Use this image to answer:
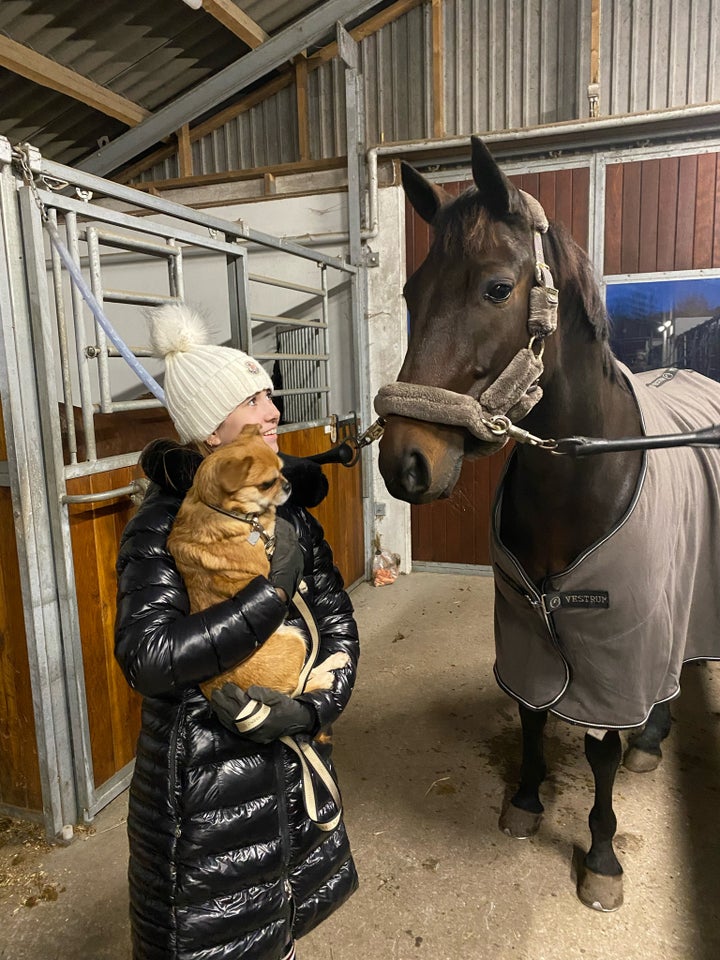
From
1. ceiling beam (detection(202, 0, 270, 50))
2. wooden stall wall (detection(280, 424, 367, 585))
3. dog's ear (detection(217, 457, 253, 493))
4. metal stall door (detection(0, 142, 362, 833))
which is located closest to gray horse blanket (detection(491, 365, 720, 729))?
dog's ear (detection(217, 457, 253, 493))

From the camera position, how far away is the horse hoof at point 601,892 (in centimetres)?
144

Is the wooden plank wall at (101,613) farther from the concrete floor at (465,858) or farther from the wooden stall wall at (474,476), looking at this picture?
the wooden stall wall at (474,476)

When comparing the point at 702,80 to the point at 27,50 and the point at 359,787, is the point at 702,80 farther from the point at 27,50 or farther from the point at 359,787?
the point at 359,787

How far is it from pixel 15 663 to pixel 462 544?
2.79 meters

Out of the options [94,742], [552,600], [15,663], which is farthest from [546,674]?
[15,663]

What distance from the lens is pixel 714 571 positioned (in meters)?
1.55

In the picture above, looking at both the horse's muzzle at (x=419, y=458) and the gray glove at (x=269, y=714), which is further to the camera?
the horse's muzzle at (x=419, y=458)

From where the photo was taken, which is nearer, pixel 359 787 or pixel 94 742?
pixel 94 742

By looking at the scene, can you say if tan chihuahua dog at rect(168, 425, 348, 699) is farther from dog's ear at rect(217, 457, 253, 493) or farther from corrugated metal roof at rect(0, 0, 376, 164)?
corrugated metal roof at rect(0, 0, 376, 164)

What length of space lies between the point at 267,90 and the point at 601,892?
4.57m

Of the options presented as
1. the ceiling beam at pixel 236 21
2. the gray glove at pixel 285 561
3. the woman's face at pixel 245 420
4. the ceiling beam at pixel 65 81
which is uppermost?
the ceiling beam at pixel 236 21

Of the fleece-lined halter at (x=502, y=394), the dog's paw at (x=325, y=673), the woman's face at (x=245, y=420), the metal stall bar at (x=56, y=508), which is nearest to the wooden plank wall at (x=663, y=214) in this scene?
the fleece-lined halter at (x=502, y=394)

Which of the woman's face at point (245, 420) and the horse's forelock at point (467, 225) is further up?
the horse's forelock at point (467, 225)

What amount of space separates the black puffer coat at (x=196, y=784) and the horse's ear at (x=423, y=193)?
772 millimetres
